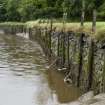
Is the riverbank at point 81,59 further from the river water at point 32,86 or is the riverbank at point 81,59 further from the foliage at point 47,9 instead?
the foliage at point 47,9

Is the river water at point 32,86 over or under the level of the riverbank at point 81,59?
under

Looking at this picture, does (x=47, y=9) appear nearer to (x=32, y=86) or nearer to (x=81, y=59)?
(x=32, y=86)

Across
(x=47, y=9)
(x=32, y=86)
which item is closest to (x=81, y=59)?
(x=32, y=86)

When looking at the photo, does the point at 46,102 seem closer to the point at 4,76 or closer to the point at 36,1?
the point at 4,76

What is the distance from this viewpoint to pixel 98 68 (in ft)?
65.3

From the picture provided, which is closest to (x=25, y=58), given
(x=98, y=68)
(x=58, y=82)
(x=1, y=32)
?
(x=58, y=82)

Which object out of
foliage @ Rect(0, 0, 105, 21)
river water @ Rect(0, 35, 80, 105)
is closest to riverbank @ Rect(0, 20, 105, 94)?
river water @ Rect(0, 35, 80, 105)

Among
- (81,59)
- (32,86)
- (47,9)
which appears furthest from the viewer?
(47,9)

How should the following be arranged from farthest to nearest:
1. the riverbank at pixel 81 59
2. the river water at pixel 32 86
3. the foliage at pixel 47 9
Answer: the foliage at pixel 47 9 < the river water at pixel 32 86 < the riverbank at pixel 81 59

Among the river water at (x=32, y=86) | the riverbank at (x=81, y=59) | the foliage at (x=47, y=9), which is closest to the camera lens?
the riverbank at (x=81, y=59)

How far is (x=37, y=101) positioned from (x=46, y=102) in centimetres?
50

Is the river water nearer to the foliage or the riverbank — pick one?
the riverbank

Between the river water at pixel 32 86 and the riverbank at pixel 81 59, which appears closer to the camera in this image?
the riverbank at pixel 81 59

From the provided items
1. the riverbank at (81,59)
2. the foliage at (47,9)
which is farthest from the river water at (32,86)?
the foliage at (47,9)
